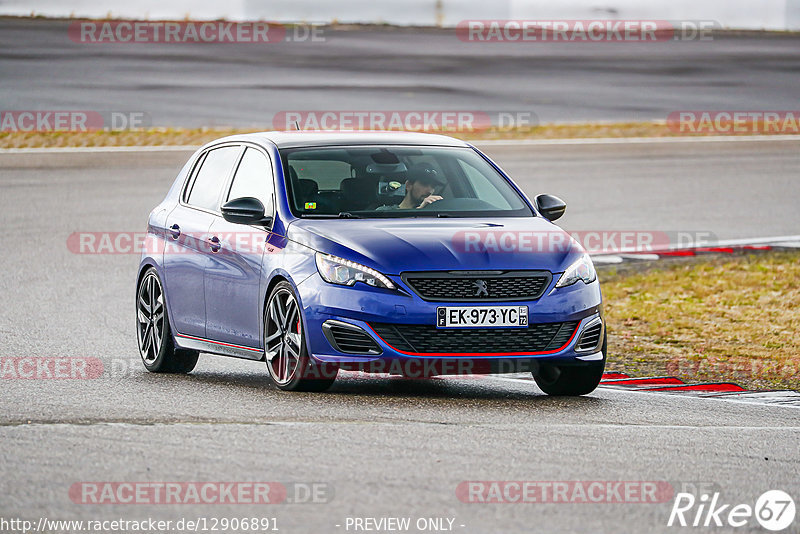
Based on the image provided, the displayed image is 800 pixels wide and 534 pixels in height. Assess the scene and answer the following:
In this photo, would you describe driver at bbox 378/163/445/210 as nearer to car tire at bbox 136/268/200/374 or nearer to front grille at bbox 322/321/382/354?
front grille at bbox 322/321/382/354

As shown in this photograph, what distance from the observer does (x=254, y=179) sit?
32.9 ft

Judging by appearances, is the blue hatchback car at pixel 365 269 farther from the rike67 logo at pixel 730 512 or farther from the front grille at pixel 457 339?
the rike67 logo at pixel 730 512

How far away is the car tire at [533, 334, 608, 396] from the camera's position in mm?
9234

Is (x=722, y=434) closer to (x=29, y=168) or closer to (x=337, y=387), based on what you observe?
(x=337, y=387)

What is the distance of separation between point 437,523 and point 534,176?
17.3 m

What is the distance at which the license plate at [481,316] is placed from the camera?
340 inches

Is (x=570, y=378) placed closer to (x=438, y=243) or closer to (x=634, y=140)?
(x=438, y=243)

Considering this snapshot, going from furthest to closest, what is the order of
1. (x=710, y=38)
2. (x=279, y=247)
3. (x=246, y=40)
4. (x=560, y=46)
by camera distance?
(x=710, y=38) → (x=560, y=46) → (x=246, y=40) → (x=279, y=247)

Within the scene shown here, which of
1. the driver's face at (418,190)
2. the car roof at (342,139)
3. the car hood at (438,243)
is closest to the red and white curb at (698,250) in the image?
the car roof at (342,139)

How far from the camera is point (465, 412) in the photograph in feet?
27.7

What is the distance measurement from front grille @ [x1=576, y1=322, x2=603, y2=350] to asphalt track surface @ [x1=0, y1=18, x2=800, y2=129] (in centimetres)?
1696

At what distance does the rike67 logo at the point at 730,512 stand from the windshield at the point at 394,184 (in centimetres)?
373

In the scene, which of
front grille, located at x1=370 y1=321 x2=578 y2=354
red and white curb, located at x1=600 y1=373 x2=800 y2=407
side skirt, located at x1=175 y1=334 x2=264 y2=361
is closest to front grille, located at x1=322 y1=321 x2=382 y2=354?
front grille, located at x1=370 y1=321 x2=578 y2=354

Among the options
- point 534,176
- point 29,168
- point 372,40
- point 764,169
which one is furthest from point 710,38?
point 29,168
